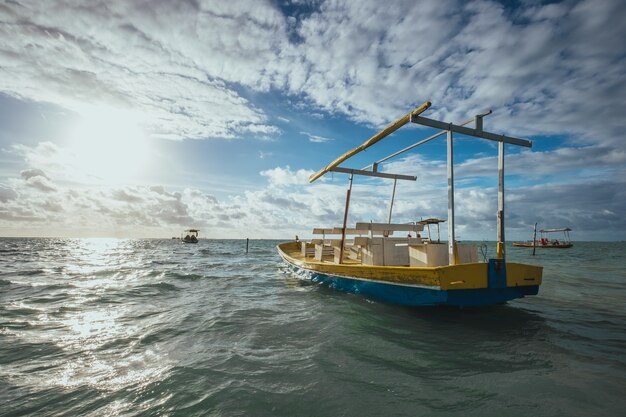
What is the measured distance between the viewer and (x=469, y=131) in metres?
7.29

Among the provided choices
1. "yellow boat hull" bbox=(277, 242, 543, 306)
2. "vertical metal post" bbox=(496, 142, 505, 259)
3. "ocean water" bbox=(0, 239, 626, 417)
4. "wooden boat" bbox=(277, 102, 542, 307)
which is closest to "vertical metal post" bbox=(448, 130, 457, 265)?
"wooden boat" bbox=(277, 102, 542, 307)

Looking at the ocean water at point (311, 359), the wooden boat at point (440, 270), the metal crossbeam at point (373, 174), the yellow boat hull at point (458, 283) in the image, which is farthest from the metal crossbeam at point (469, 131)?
the ocean water at point (311, 359)

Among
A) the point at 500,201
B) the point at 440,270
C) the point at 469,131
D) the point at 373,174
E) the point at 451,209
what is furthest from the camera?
the point at 373,174

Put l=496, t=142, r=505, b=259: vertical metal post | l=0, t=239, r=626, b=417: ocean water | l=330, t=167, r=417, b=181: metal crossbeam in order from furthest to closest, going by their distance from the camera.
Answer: l=330, t=167, r=417, b=181: metal crossbeam → l=496, t=142, r=505, b=259: vertical metal post → l=0, t=239, r=626, b=417: ocean water

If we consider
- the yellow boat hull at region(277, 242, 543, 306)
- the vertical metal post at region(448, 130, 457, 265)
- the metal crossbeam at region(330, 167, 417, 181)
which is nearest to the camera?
the yellow boat hull at region(277, 242, 543, 306)

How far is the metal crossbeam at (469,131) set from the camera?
6.82 meters

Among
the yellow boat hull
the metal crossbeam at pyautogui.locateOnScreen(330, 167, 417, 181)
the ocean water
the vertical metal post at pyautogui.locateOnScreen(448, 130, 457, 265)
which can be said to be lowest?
the ocean water

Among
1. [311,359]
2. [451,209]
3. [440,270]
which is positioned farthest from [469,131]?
[311,359]

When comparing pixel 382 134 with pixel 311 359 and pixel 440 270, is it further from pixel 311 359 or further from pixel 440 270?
pixel 311 359

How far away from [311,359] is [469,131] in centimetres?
638

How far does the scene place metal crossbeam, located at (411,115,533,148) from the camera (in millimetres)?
6816

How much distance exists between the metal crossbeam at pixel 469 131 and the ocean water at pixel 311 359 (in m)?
4.49

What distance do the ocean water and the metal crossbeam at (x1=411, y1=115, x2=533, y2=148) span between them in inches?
177

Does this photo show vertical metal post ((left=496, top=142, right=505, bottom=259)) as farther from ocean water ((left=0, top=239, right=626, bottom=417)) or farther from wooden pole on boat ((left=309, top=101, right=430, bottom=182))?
wooden pole on boat ((left=309, top=101, right=430, bottom=182))
